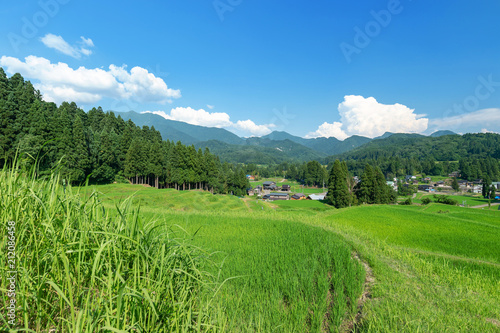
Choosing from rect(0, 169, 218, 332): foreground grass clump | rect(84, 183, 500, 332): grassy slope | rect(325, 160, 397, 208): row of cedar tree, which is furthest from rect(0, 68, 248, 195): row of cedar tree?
rect(84, 183, 500, 332): grassy slope

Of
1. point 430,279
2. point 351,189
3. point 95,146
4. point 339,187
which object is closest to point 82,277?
point 430,279

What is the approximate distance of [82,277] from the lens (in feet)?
6.16

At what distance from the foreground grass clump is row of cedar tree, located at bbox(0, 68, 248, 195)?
3186 cm

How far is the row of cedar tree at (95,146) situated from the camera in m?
30.7

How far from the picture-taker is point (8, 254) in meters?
1.84

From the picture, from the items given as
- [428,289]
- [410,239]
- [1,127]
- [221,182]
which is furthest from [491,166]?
[1,127]

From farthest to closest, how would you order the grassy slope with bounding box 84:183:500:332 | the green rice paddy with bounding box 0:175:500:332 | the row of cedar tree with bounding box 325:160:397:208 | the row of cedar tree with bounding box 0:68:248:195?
the row of cedar tree with bounding box 325:160:397:208
the row of cedar tree with bounding box 0:68:248:195
the grassy slope with bounding box 84:183:500:332
the green rice paddy with bounding box 0:175:500:332

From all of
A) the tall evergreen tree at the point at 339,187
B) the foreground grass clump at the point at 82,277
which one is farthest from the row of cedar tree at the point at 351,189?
the foreground grass clump at the point at 82,277

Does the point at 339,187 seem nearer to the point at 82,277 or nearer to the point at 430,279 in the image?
the point at 430,279

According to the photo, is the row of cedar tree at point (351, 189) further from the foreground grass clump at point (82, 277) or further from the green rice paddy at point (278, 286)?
the foreground grass clump at point (82, 277)

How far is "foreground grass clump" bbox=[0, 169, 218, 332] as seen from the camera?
5.21 feet

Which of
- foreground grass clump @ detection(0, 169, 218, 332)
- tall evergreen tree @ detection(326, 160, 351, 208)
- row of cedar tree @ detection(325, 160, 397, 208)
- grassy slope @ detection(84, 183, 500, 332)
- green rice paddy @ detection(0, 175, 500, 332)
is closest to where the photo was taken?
foreground grass clump @ detection(0, 169, 218, 332)

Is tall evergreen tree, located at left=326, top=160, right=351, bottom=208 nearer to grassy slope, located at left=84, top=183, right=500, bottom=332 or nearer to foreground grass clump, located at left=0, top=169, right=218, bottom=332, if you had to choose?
grassy slope, located at left=84, top=183, right=500, bottom=332

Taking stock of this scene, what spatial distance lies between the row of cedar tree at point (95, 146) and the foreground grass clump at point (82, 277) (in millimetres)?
31857
